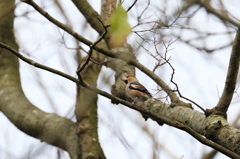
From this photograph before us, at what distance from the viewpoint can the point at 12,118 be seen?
4727 millimetres

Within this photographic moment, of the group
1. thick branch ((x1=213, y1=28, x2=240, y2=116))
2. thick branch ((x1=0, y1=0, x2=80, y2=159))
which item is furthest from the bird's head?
thick branch ((x1=213, y1=28, x2=240, y2=116))

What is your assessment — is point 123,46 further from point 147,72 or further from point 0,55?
point 0,55

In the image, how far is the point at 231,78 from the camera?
8.73ft

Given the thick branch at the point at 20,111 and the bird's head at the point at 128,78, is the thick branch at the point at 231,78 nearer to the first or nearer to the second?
the bird's head at the point at 128,78

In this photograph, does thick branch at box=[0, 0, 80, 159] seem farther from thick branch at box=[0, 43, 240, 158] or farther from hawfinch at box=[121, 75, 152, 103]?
thick branch at box=[0, 43, 240, 158]

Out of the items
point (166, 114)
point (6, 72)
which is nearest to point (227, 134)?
point (166, 114)

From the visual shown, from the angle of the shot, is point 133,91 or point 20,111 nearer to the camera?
point 133,91

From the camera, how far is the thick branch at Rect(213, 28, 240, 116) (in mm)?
2508

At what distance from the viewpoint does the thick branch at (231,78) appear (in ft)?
8.23

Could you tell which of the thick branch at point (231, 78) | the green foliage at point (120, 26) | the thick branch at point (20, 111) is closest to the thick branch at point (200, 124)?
the thick branch at point (231, 78)

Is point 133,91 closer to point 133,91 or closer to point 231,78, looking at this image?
Result: point 133,91

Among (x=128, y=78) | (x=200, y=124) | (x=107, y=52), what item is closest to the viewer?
(x=200, y=124)

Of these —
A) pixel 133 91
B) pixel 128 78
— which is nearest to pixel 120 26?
pixel 133 91

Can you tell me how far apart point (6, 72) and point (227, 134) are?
394 centimetres
